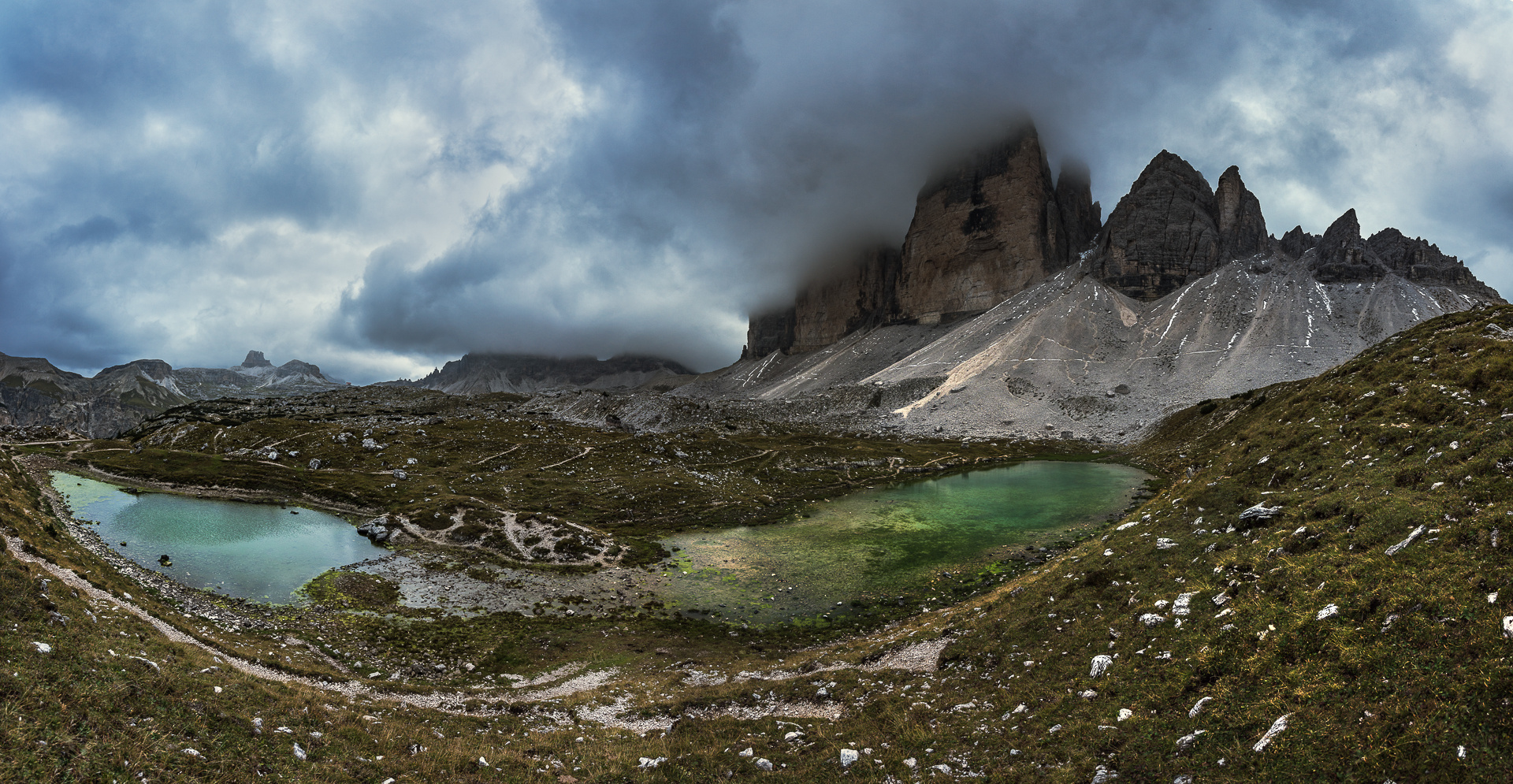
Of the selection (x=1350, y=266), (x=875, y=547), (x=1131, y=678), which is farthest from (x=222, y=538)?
(x=1350, y=266)

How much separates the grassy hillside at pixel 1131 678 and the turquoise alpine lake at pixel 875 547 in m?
12.7

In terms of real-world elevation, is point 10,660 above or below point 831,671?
above

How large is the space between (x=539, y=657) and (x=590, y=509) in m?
44.2

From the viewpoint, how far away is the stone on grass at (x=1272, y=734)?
36.0 feet

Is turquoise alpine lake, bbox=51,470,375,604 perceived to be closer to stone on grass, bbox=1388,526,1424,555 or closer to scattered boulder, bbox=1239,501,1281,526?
scattered boulder, bbox=1239,501,1281,526

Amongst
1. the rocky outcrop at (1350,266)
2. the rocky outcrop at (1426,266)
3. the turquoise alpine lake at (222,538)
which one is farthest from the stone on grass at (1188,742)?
the rocky outcrop at (1426,266)

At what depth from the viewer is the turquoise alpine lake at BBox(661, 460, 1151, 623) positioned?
136 feet

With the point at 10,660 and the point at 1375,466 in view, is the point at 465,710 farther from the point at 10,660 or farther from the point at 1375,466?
the point at 1375,466

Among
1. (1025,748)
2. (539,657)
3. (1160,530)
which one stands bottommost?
(539,657)

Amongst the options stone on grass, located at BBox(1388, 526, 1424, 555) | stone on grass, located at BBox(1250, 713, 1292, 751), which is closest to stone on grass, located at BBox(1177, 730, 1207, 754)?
stone on grass, located at BBox(1250, 713, 1292, 751)

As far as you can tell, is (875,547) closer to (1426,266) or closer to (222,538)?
(222,538)

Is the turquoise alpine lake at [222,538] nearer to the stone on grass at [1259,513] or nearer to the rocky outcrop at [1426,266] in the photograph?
the stone on grass at [1259,513]

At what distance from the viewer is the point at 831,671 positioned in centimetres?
2533

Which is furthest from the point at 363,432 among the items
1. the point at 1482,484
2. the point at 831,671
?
the point at 1482,484
